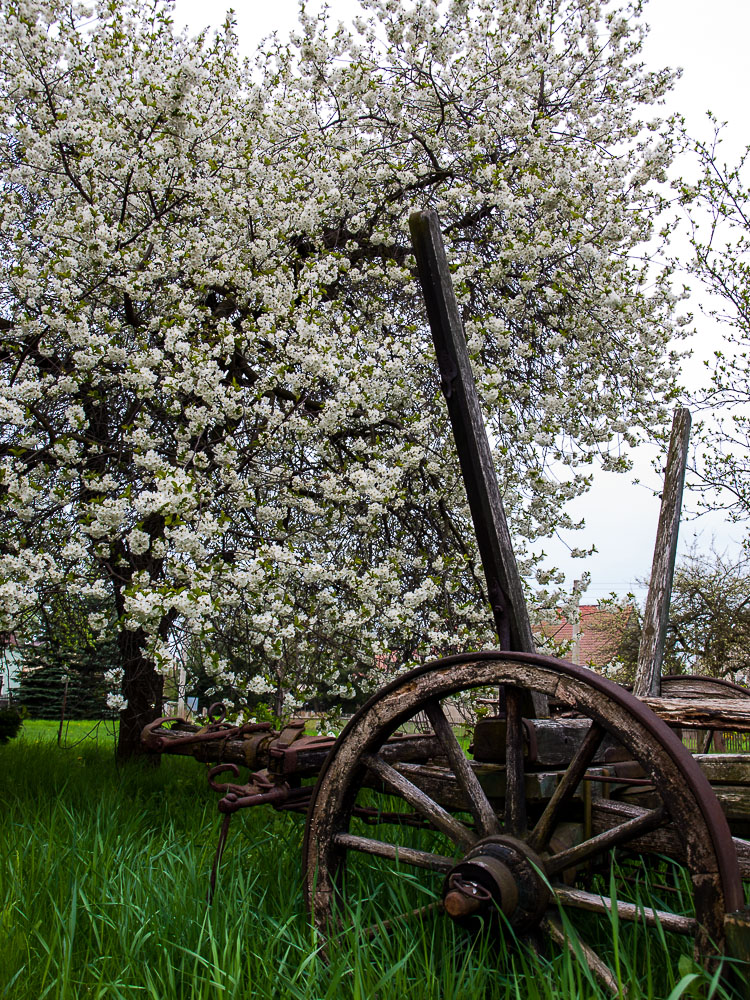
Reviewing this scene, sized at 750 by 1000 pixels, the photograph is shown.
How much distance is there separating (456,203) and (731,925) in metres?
5.74

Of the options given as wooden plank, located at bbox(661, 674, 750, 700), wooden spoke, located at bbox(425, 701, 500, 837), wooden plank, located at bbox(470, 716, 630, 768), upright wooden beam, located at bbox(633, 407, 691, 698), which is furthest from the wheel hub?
wooden plank, located at bbox(661, 674, 750, 700)

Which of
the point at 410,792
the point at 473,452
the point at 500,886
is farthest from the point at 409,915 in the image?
the point at 473,452

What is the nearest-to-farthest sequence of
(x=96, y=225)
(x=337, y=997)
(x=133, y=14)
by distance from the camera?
(x=337, y=997) < (x=96, y=225) < (x=133, y=14)

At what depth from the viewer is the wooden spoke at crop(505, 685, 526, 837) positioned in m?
2.10

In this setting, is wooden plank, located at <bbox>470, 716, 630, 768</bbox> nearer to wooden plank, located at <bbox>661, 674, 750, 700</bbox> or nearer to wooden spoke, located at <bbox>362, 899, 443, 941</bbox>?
wooden spoke, located at <bbox>362, 899, 443, 941</bbox>

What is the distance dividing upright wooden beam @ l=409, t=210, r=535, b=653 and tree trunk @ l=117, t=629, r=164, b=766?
3.85 m

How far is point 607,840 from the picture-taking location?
6.03ft

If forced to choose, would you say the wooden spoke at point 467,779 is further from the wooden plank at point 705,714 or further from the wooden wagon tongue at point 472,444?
the wooden plank at point 705,714

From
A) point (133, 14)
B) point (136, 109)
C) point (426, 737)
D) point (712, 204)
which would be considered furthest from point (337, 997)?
point (712, 204)

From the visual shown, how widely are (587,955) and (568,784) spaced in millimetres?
→ 368

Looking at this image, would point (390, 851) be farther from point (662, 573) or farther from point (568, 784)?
point (662, 573)

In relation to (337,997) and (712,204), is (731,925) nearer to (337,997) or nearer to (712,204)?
(337,997)

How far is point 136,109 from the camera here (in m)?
5.12

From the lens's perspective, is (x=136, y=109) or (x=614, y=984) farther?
(x=136, y=109)
